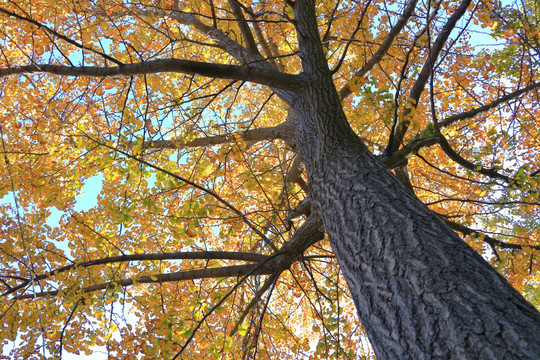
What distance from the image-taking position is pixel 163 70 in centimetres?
240

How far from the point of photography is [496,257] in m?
5.03

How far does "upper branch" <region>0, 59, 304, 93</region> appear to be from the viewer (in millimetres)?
2270

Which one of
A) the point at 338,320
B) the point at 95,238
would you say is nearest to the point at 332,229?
the point at 338,320

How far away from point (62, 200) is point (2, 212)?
5.49 feet

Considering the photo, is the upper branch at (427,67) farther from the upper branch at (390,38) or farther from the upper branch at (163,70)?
the upper branch at (163,70)

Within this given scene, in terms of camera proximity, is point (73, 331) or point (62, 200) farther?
point (62, 200)

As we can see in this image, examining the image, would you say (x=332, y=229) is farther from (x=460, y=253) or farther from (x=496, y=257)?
(x=496, y=257)

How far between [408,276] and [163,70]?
6.89 feet

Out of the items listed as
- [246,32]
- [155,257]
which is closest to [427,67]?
[246,32]

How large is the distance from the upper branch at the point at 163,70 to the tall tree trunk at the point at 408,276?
2.79ft

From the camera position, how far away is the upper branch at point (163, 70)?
2270 millimetres

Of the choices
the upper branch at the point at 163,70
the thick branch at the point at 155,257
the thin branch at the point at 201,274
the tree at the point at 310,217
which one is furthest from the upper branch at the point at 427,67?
the thick branch at the point at 155,257

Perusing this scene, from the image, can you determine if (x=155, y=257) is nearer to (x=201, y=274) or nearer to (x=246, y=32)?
(x=201, y=274)

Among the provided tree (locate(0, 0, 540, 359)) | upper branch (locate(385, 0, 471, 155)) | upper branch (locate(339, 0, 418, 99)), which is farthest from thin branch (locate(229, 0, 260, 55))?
upper branch (locate(385, 0, 471, 155))
